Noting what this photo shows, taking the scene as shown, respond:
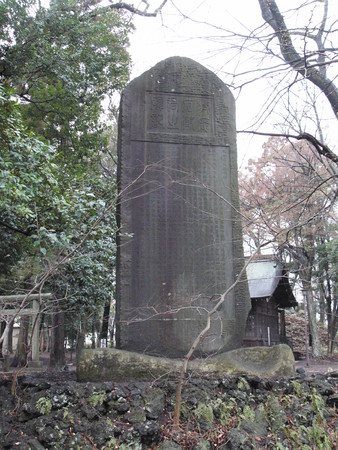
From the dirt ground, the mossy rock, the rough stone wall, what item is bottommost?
the dirt ground

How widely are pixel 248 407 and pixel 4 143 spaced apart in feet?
13.8

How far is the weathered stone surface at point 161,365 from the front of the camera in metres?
4.37

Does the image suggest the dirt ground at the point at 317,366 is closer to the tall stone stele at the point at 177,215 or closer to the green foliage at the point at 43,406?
the tall stone stele at the point at 177,215

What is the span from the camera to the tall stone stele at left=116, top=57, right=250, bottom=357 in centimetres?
499

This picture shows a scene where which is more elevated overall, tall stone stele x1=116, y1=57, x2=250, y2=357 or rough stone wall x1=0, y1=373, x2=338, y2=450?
tall stone stele x1=116, y1=57, x2=250, y2=357

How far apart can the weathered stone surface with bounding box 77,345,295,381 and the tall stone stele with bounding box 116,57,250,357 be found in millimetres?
349

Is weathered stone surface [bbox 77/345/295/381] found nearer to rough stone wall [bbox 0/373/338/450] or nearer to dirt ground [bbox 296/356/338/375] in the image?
rough stone wall [bbox 0/373/338/450]

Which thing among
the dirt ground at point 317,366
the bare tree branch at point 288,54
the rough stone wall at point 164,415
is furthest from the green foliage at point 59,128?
the dirt ground at point 317,366

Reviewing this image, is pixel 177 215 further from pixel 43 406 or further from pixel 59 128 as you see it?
pixel 59 128

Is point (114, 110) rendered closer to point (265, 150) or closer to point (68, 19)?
point (68, 19)

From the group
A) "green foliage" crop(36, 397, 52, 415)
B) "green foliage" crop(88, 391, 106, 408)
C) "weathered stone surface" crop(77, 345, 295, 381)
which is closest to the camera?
"green foliage" crop(36, 397, 52, 415)

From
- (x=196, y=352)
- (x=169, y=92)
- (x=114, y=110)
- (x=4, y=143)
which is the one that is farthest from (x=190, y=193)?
(x=114, y=110)

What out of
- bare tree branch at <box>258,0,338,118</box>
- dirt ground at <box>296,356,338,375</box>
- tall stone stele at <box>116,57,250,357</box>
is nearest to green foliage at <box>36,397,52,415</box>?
tall stone stele at <box>116,57,250,357</box>

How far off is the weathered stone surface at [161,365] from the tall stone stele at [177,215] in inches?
13.7
